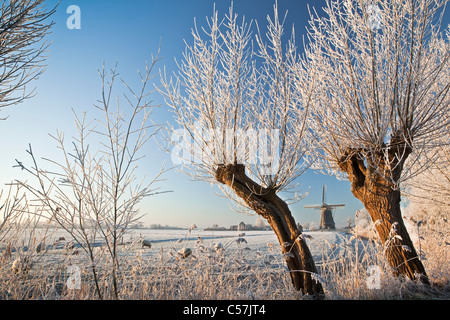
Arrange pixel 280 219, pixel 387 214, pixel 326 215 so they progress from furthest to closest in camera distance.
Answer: pixel 326 215
pixel 387 214
pixel 280 219

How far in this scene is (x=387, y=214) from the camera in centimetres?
464

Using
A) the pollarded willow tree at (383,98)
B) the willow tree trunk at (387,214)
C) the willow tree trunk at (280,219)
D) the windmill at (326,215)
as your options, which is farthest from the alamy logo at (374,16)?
the windmill at (326,215)

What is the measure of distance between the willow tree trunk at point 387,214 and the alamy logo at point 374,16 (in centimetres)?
207

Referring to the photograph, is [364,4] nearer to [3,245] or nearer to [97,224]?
[97,224]

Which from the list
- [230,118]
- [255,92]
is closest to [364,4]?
[255,92]

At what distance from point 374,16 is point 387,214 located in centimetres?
308

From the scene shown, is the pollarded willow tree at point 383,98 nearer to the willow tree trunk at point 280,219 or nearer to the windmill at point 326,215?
the willow tree trunk at point 280,219

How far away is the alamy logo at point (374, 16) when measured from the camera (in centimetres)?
460

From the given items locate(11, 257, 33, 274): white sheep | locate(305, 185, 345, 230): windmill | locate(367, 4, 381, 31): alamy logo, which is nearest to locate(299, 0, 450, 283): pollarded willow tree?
locate(367, 4, 381, 31): alamy logo

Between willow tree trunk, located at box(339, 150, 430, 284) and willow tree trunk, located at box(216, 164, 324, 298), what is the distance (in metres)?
1.21

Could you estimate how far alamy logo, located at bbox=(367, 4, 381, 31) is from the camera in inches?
181

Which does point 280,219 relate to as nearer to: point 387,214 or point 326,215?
point 387,214

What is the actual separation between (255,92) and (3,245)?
12.3 ft

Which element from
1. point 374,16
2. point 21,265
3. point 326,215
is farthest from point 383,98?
point 326,215
